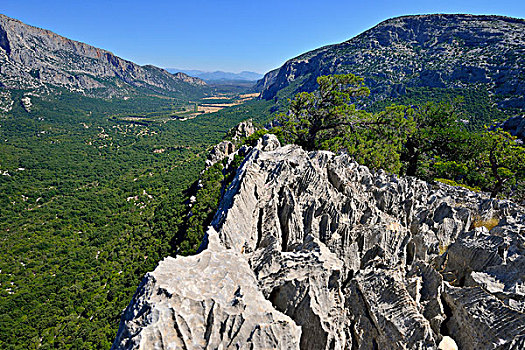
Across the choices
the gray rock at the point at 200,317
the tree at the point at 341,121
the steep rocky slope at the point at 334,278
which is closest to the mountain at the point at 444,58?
the tree at the point at 341,121

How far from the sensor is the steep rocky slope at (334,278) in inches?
267

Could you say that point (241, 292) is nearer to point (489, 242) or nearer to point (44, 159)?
point (489, 242)

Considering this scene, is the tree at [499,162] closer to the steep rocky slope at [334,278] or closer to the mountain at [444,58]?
the steep rocky slope at [334,278]

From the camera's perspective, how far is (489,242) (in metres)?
10.9

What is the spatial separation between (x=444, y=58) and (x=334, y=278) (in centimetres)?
16312

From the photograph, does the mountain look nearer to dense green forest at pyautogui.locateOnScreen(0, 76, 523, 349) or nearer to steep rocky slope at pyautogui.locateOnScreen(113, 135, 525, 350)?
dense green forest at pyautogui.locateOnScreen(0, 76, 523, 349)

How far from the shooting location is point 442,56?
132375 mm

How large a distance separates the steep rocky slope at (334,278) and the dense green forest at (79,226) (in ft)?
113

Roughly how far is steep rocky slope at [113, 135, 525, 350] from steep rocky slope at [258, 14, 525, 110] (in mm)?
102661

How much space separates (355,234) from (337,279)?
3.31 meters

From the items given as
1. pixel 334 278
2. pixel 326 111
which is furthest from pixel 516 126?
pixel 334 278

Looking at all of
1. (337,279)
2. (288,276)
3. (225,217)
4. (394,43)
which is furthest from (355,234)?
(394,43)

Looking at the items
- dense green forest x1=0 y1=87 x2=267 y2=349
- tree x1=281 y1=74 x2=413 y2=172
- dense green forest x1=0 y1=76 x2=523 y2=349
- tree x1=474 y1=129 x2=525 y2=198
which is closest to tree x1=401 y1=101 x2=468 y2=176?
dense green forest x1=0 y1=76 x2=523 y2=349

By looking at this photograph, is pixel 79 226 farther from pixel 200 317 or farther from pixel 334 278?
pixel 334 278
